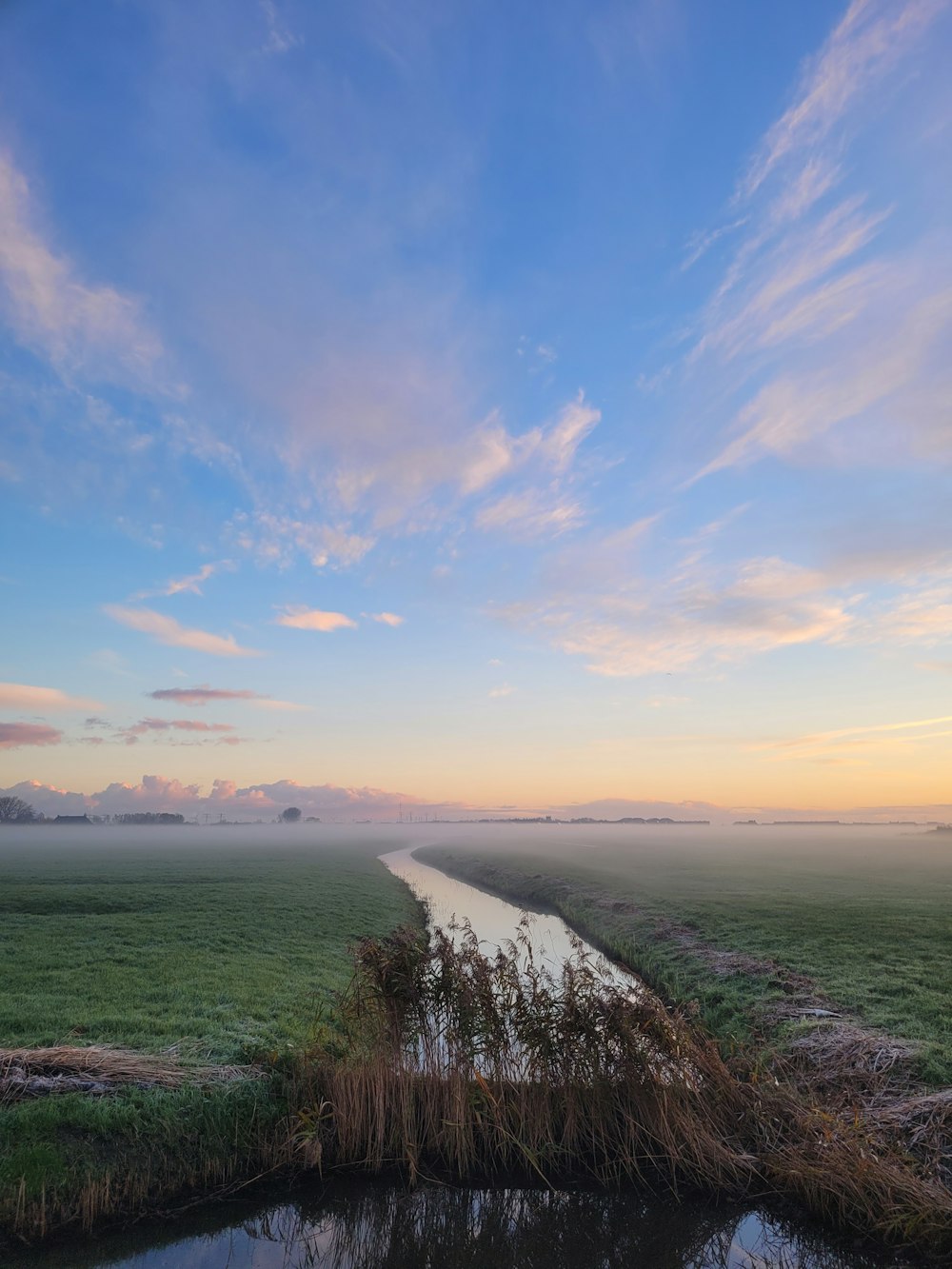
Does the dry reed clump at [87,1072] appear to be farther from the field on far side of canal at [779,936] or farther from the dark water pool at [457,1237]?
the field on far side of canal at [779,936]

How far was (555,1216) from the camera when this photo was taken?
9.07m

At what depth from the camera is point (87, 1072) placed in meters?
11.1

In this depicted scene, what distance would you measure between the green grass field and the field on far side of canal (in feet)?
34.7

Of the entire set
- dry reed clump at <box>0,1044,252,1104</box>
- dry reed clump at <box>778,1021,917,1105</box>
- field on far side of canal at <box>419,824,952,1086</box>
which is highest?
dry reed clump at <box>0,1044,252,1104</box>


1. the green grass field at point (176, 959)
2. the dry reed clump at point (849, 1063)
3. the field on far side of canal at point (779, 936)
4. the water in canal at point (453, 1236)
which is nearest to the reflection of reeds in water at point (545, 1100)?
the water in canal at point (453, 1236)

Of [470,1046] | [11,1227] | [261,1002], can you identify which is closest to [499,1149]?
[470,1046]

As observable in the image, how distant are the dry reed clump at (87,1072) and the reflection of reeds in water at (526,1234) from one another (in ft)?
10.7

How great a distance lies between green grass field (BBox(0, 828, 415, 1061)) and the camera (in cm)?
1409

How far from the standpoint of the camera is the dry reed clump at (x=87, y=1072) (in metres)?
10.5

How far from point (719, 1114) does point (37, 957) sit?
20946 mm

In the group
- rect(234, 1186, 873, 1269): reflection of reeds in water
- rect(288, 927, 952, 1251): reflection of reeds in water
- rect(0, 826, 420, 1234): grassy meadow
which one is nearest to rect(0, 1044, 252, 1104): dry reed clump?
rect(0, 826, 420, 1234): grassy meadow

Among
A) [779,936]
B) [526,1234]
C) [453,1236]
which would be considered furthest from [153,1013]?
[779,936]

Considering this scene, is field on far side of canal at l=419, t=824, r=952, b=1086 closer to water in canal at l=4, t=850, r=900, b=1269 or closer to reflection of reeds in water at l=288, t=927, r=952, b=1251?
reflection of reeds in water at l=288, t=927, r=952, b=1251

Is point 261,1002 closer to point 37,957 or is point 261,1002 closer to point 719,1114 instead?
point 37,957
